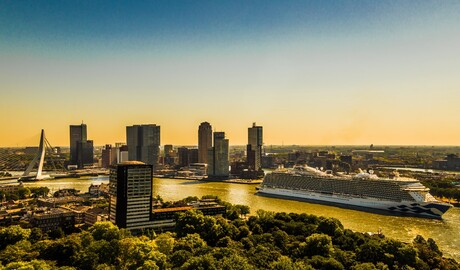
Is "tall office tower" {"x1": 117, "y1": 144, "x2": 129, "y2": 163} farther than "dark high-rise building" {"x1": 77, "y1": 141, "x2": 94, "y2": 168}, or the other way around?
"tall office tower" {"x1": 117, "y1": 144, "x2": 129, "y2": 163}

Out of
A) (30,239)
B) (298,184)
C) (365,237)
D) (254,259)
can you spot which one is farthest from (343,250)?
(298,184)

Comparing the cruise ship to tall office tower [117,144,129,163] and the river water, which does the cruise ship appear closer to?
the river water

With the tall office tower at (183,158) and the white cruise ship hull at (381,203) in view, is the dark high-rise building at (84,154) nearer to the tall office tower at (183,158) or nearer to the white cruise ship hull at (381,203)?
the tall office tower at (183,158)

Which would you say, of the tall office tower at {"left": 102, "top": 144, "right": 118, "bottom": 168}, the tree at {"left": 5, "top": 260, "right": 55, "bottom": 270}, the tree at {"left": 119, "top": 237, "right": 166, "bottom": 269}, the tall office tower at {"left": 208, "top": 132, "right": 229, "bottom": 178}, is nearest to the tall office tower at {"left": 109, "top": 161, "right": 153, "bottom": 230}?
the tree at {"left": 119, "top": 237, "right": 166, "bottom": 269}

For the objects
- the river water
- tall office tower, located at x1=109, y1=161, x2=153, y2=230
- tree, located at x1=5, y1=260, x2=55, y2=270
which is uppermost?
tall office tower, located at x1=109, y1=161, x2=153, y2=230

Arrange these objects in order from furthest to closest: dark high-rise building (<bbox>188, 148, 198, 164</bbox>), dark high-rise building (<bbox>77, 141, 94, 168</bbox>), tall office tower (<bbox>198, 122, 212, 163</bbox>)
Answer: dark high-rise building (<bbox>77, 141, 94, 168</bbox>) < dark high-rise building (<bbox>188, 148, 198, 164</bbox>) < tall office tower (<bbox>198, 122, 212, 163</bbox>)

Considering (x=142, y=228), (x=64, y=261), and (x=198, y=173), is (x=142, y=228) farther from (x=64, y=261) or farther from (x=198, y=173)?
(x=198, y=173)

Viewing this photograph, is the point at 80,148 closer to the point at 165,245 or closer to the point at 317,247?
the point at 165,245
